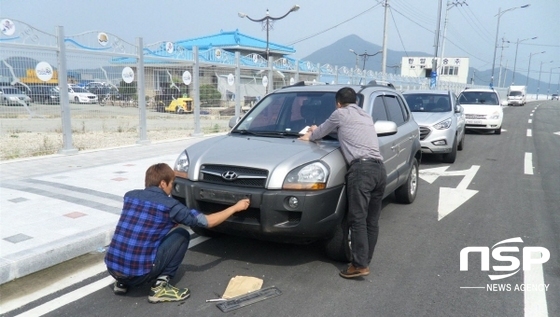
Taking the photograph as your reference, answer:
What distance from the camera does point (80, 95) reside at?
1028 cm

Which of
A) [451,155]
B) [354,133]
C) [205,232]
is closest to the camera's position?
[354,133]

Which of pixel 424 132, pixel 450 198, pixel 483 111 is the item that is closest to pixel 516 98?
pixel 483 111

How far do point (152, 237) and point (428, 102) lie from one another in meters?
9.93

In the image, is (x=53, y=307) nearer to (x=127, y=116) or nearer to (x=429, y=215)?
Result: (x=429, y=215)

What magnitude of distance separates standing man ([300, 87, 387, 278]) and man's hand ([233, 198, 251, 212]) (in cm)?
94

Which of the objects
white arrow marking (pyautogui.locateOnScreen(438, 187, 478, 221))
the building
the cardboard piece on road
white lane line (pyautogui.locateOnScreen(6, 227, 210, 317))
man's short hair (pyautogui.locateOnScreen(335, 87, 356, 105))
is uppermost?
the building

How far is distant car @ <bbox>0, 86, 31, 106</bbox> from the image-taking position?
8586 mm

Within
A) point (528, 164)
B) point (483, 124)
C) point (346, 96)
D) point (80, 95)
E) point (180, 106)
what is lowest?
point (528, 164)

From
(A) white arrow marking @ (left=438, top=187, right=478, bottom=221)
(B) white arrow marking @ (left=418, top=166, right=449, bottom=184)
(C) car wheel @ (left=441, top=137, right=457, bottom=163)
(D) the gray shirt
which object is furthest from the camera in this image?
(C) car wheel @ (left=441, top=137, right=457, bottom=163)

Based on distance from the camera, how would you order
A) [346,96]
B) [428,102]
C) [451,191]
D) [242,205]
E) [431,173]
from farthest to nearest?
1. [428,102]
2. [431,173]
3. [451,191]
4. [346,96]
5. [242,205]

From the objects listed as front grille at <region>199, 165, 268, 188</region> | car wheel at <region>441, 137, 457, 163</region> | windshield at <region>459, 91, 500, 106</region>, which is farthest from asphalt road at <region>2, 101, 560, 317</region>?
windshield at <region>459, 91, 500, 106</region>

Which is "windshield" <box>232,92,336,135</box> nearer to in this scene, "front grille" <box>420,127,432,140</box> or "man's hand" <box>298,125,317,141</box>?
"man's hand" <box>298,125,317,141</box>

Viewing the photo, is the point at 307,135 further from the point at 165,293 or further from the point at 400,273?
the point at 165,293

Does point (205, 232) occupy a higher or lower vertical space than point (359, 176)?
lower
